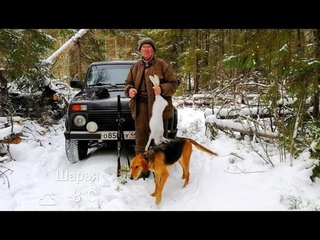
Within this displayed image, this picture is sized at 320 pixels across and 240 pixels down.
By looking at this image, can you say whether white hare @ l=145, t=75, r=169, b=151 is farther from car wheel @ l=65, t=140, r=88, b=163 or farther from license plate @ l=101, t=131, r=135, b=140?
car wheel @ l=65, t=140, r=88, b=163

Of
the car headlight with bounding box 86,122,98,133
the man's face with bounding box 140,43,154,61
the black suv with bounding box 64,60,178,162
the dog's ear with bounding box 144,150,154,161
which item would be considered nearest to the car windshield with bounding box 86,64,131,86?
the black suv with bounding box 64,60,178,162

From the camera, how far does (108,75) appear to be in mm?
6207

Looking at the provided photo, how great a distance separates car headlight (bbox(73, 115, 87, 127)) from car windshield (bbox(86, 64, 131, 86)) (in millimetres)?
1250

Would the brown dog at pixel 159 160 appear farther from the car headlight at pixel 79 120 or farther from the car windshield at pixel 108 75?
the car windshield at pixel 108 75

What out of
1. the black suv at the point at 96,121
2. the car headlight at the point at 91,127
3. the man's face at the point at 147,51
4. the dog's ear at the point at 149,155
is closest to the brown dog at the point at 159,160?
the dog's ear at the point at 149,155

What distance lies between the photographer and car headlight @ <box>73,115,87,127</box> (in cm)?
505

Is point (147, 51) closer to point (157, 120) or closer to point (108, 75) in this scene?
point (157, 120)

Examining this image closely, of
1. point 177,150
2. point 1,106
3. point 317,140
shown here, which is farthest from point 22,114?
point 317,140

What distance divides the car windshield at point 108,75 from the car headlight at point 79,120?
49.2 inches

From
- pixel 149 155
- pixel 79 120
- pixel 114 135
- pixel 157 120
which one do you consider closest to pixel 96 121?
pixel 79 120

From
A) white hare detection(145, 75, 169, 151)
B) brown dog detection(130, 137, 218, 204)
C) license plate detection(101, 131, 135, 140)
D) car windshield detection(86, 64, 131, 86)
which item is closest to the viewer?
brown dog detection(130, 137, 218, 204)

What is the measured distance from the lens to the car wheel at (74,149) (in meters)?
5.22

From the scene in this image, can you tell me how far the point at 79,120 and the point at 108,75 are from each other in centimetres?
149

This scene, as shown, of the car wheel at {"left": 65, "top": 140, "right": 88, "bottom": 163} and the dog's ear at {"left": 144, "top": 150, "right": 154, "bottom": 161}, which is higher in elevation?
the dog's ear at {"left": 144, "top": 150, "right": 154, "bottom": 161}
